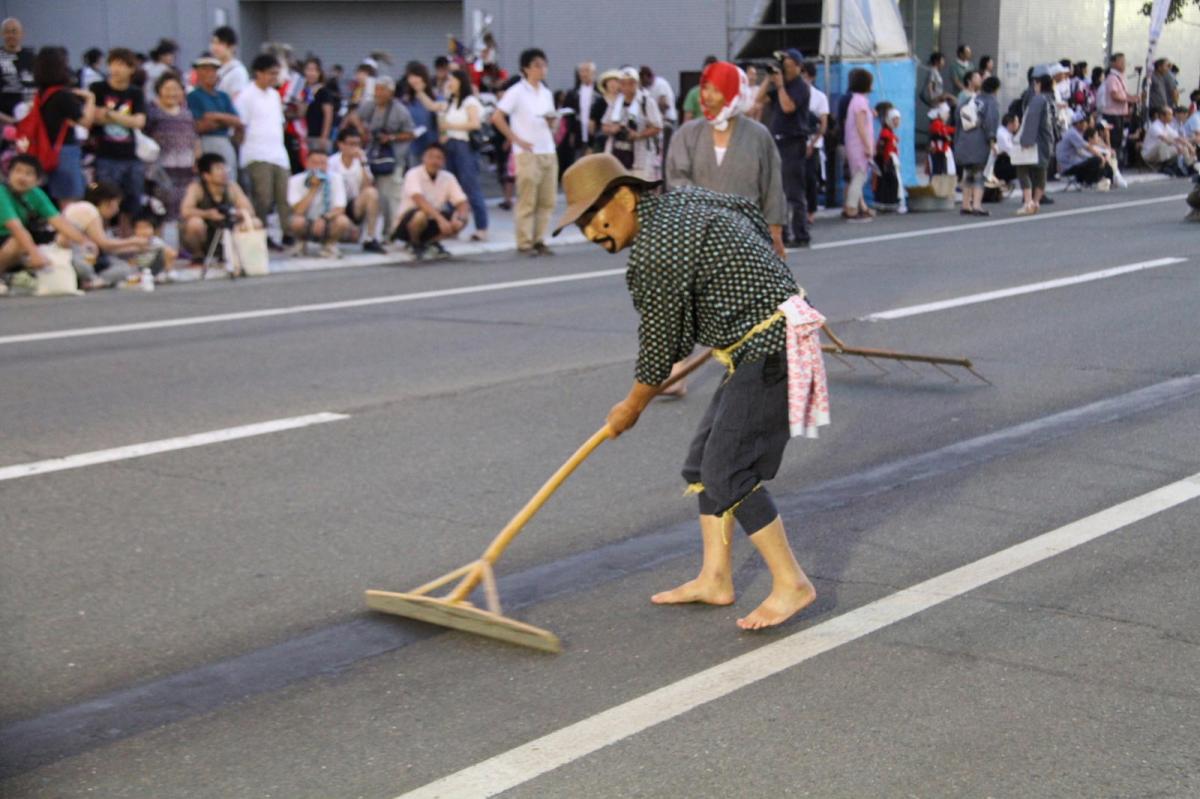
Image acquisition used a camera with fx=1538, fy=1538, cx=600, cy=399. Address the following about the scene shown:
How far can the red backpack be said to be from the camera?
1373cm

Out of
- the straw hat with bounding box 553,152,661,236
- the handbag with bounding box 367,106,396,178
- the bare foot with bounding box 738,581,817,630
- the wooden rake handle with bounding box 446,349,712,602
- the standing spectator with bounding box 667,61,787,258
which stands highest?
the straw hat with bounding box 553,152,661,236

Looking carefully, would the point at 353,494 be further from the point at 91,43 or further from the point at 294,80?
the point at 91,43

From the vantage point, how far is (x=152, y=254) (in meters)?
13.9

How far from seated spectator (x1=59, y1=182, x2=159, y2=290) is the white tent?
1066 cm

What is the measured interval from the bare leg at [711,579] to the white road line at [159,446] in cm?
324

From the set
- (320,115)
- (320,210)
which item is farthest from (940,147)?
(320,210)

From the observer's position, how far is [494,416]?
8391 mm

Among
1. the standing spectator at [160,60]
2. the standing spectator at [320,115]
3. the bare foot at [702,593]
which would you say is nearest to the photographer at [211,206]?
the standing spectator at [320,115]

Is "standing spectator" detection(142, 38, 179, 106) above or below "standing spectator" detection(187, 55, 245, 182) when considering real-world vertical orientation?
above

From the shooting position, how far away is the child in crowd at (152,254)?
45.5 feet

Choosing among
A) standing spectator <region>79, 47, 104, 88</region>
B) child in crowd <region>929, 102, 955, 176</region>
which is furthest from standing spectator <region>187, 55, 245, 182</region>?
child in crowd <region>929, 102, 955, 176</region>

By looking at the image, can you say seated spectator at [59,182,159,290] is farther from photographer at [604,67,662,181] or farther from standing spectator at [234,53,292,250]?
photographer at [604,67,662,181]

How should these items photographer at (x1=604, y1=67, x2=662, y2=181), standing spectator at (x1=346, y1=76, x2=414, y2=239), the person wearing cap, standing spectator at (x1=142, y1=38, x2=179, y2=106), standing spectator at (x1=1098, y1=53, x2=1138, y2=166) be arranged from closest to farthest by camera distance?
the person wearing cap < standing spectator at (x1=346, y1=76, x2=414, y2=239) < standing spectator at (x1=142, y1=38, x2=179, y2=106) < photographer at (x1=604, y1=67, x2=662, y2=181) < standing spectator at (x1=1098, y1=53, x2=1138, y2=166)

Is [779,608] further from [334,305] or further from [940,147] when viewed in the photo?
[940,147]
